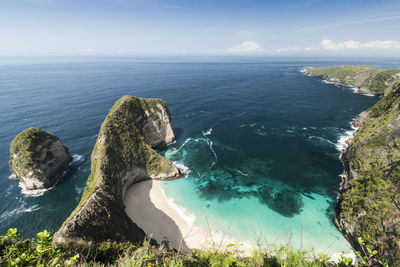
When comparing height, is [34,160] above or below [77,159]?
above

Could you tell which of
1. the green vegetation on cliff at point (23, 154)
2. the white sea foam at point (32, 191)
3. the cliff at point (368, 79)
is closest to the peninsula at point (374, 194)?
the white sea foam at point (32, 191)

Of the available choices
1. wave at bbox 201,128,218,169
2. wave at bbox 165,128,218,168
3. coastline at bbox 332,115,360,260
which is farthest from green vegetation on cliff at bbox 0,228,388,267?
wave at bbox 165,128,218,168

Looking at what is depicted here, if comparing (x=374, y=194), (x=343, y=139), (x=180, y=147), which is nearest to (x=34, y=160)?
(x=180, y=147)

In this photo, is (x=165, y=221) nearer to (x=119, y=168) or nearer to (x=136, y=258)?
(x=119, y=168)

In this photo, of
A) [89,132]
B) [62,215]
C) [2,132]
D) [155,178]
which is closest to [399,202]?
[155,178]

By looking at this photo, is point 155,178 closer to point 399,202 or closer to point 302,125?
point 399,202

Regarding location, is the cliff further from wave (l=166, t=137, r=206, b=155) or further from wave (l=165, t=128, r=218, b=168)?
wave (l=166, t=137, r=206, b=155)

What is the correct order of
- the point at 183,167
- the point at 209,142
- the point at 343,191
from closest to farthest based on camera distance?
the point at 343,191, the point at 183,167, the point at 209,142
